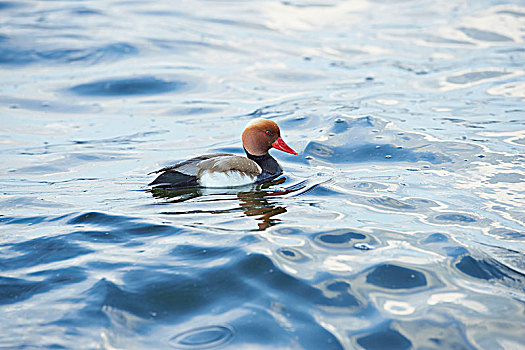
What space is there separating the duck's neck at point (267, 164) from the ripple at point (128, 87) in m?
5.39

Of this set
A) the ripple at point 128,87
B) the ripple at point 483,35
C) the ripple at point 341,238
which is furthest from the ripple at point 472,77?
the ripple at point 341,238

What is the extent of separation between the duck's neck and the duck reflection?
321 mm

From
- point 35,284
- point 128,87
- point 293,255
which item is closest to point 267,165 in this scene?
point 293,255

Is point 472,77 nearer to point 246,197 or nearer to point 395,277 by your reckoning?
point 246,197

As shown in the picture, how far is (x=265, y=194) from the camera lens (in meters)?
6.62

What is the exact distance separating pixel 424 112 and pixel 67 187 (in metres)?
5.87

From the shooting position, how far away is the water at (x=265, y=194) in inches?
155

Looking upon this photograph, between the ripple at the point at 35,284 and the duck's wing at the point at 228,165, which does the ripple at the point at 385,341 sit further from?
the duck's wing at the point at 228,165

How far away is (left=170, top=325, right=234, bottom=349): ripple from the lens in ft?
12.0

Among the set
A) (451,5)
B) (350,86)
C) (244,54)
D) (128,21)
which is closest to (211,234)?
(350,86)

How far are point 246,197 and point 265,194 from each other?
0.21m

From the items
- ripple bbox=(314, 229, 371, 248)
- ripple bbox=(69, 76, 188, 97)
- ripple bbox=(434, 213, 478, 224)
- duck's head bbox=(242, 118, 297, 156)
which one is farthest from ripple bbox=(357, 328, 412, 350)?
ripple bbox=(69, 76, 188, 97)

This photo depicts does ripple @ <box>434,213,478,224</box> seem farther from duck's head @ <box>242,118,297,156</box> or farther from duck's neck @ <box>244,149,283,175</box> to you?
duck's head @ <box>242,118,297,156</box>

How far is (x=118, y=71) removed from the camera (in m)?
13.5
